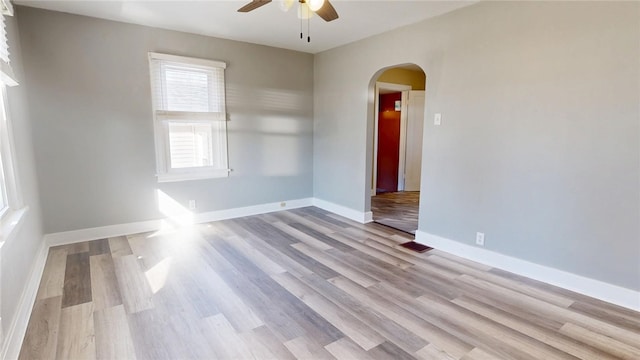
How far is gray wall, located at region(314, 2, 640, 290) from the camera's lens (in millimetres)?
2402

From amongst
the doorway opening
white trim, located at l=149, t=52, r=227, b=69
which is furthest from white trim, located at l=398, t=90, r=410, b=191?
white trim, located at l=149, t=52, r=227, b=69

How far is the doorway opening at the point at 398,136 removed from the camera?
6449 millimetres

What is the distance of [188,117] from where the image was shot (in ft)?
14.0

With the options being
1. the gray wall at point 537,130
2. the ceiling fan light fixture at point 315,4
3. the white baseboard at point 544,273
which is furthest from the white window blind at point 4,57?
the white baseboard at point 544,273

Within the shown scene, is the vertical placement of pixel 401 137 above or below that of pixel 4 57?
below

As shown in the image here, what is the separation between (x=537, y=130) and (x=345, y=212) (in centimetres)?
277

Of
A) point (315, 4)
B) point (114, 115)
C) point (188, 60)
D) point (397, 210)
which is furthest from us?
point (397, 210)

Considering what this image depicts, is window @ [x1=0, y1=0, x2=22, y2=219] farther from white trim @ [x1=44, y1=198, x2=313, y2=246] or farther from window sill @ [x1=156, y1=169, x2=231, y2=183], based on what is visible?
window sill @ [x1=156, y1=169, x2=231, y2=183]

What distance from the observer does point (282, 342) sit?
6.78 ft

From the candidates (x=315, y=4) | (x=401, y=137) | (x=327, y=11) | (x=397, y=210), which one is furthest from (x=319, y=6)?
(x=401, y=137)

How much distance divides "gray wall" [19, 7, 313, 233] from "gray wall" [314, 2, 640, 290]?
208 cm

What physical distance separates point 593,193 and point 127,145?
462 centimetres

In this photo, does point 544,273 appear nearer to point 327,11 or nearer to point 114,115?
point 327,11

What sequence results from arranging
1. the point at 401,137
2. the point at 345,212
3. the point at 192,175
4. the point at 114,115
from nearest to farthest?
the point at 114,115, the point at 192,175, the point at 345,212, the point at 401,137
